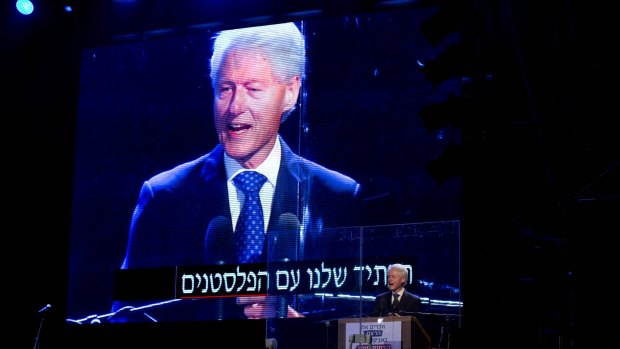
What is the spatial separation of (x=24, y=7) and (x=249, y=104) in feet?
8.71

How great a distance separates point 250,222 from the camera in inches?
383

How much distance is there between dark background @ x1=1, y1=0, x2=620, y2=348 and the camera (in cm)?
425

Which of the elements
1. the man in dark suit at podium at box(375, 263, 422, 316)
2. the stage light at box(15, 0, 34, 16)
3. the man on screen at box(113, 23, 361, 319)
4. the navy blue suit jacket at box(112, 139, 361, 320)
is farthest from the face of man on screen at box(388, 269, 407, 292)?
the stage light at box(15, 0, 34, 16)

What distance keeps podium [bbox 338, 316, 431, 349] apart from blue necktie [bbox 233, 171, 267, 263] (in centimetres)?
379

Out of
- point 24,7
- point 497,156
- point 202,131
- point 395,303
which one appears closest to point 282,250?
point 395,303

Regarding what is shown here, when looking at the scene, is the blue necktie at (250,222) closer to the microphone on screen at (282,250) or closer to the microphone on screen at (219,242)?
the microphone on screen at (219,242)

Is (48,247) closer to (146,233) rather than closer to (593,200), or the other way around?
(146,233)

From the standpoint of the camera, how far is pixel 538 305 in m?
7.46

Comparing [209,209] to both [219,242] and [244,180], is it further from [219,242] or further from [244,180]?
[244,180]

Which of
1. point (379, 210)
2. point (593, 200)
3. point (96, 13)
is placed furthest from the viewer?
point (96, 13)

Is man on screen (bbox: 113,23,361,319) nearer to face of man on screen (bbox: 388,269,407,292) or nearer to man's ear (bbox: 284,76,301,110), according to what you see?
man's ear (bbox: 284,76,301,110)

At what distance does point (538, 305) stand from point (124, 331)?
4.68m

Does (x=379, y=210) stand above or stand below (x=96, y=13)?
below

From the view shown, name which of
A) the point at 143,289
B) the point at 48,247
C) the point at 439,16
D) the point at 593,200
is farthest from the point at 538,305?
the point at 48,247
